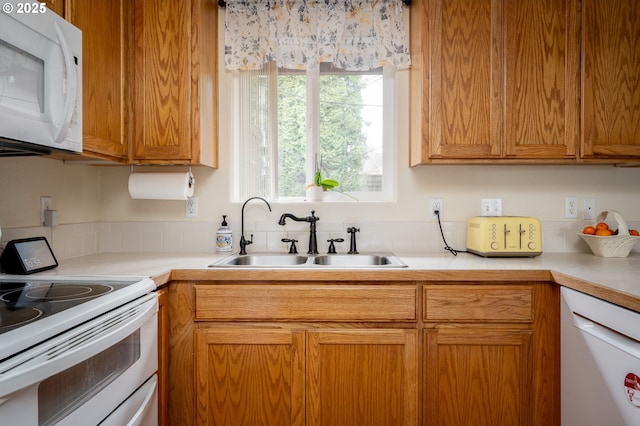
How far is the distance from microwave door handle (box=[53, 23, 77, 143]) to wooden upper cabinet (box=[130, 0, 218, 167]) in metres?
0.64

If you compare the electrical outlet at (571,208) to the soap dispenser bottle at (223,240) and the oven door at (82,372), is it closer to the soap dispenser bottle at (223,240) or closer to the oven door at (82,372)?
the soap dispenser bottle at (223,240)

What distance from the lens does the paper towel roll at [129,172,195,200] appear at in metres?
1.95

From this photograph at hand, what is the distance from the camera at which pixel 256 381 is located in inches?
60.4

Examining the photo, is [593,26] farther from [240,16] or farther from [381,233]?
[240,16]

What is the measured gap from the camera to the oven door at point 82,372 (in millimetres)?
748

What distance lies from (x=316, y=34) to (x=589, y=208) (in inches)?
72.6

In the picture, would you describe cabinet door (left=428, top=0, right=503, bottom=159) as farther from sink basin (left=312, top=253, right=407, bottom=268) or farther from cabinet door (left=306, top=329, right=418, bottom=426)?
cabinet door (left=306, top=329, right=418, bottom=426)

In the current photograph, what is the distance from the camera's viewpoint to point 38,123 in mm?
1085

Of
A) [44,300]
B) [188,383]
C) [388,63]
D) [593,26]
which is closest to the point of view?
[44,300]

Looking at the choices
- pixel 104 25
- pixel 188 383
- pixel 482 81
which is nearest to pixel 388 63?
pixel 482 81

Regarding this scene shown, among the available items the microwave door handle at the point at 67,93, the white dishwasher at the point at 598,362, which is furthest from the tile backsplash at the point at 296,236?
the microwave door handle at the point at 67,93

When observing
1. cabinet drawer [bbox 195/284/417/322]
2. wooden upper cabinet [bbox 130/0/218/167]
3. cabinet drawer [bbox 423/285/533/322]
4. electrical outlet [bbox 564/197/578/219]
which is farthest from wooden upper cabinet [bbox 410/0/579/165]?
wooden upper cabinet [bbox 130/0/218/167]

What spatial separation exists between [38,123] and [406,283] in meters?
1.40

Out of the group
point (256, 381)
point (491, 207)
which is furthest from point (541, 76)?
point (256, 381)
